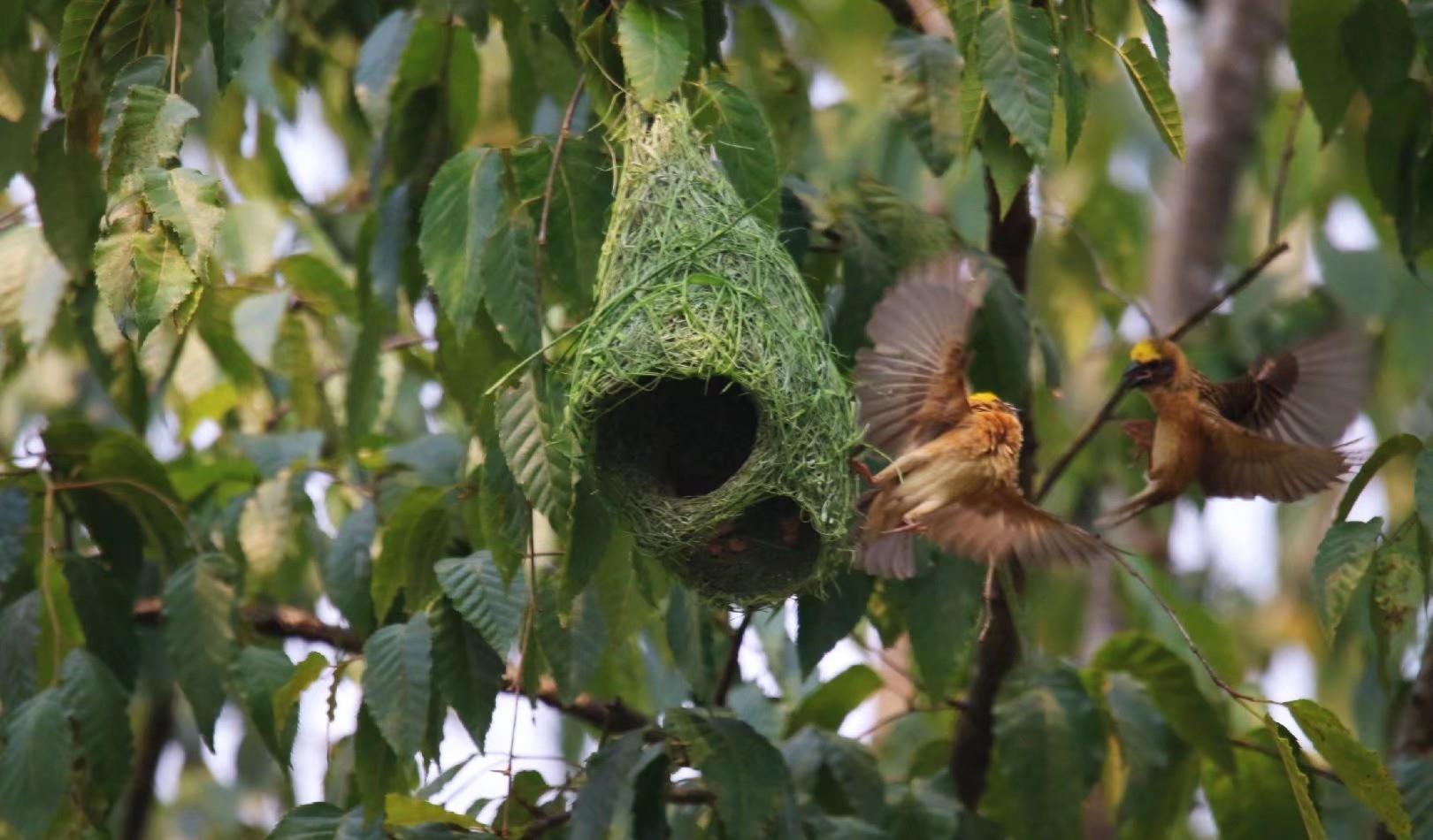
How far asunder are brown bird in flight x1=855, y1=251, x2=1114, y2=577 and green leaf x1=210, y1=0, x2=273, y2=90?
4.17 ft

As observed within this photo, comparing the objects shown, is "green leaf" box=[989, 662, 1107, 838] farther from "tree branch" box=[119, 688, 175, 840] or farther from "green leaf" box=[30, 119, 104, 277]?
"tree branch" box=[119, 688, 175, 840]

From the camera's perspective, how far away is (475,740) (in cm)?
309

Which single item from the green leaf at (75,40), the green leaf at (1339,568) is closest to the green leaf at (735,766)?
the green leaf at (1339,568)

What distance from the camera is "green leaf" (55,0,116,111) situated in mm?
2916

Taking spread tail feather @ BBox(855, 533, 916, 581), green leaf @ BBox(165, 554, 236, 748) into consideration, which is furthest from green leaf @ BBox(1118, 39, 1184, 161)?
green leaf @ BBox(165, 554, 236, 748)

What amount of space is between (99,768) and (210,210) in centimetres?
136

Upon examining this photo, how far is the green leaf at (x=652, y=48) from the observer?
284cm

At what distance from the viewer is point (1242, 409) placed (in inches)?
159

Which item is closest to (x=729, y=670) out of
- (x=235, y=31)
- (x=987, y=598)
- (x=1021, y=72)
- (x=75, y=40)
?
(x=987, y=598)

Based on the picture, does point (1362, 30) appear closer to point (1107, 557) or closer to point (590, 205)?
point (1107, 557)

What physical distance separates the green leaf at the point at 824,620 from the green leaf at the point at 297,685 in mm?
866

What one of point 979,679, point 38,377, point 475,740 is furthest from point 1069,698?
point 38,377

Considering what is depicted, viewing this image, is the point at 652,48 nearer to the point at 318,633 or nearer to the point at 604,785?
the point at 604,785

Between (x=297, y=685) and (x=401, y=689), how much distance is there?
0.91ft
